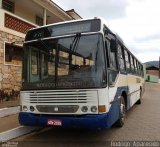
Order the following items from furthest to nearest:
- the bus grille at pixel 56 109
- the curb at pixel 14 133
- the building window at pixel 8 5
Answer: the building window at pixel 8 5 → the curb at pixel 14 133 → the bus grille at pixel 56 109

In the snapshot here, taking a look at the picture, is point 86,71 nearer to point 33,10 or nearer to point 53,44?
point 53,44

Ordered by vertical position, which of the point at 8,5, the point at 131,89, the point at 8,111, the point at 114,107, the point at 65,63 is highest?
the point at 8,5

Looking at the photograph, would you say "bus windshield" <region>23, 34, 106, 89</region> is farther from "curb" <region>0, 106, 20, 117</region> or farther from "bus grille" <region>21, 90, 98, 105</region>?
"curb" <region>0, 106, 20, 117</region>

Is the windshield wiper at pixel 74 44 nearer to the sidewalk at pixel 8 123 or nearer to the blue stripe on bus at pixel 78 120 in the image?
the blue stripe on bus at pixel 78 120

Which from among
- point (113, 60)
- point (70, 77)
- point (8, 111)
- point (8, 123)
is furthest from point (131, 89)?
point (70, 77)

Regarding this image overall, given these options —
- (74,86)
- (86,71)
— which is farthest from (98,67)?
(74,86)

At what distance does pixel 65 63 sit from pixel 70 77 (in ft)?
1.28

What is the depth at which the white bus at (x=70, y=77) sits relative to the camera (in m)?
6.20

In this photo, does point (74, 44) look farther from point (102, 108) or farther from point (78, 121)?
point (78, 121)

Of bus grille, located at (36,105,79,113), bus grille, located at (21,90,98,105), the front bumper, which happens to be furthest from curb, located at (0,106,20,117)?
bus grille, located at (36,105,79,113)

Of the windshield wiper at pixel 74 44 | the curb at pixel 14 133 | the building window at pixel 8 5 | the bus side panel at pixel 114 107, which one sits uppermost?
the building window at pixel 8 5

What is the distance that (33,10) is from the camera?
19609mm

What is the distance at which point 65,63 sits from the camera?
21.6ft

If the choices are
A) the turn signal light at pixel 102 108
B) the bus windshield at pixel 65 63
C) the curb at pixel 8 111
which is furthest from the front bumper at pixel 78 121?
the curb at pixel 8 111
